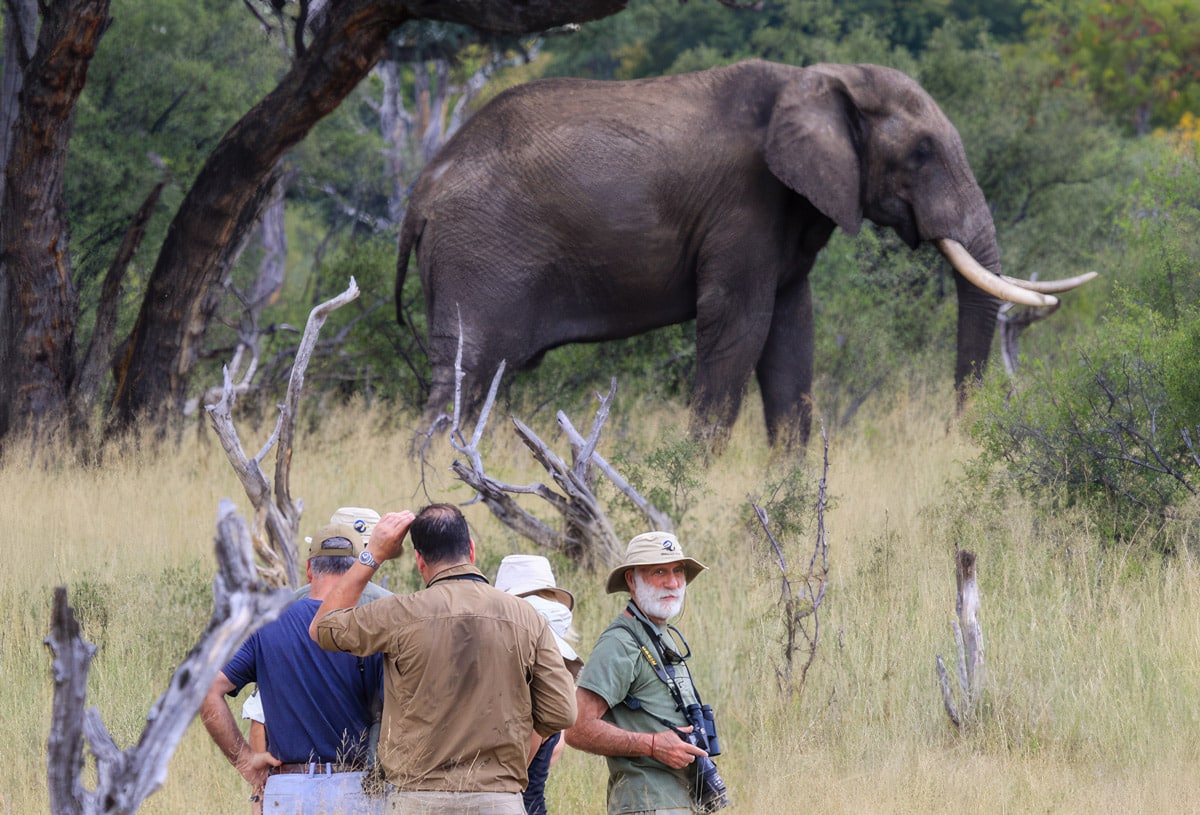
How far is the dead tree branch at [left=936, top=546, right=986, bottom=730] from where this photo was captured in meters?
6.54

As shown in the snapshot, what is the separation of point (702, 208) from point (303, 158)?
8.44m

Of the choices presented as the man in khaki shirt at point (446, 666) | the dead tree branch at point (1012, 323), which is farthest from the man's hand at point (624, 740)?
the dead tree branch at point (1012, 323)

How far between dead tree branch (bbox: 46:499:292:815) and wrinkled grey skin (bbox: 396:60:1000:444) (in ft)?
27.1

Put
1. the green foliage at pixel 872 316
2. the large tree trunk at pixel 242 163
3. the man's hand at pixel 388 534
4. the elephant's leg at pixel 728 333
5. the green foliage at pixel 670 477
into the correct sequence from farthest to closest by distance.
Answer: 1. the green foliage at pixel 872 316
2. the elephant's leg at pixel 728 333
3. the large tree trunk at pixel 242 163
4. the green foliage at pixel 670 477
5. the man's hand at pixel 388 534

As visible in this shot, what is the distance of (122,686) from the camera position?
7.12 metres

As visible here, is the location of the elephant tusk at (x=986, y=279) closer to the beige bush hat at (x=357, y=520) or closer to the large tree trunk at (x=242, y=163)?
the large tree trunk at (x=242, y=163)

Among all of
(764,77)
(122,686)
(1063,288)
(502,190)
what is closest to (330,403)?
(502,190)

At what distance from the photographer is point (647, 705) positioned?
16.3ft

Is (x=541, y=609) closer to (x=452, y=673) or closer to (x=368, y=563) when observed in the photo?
(x=452, y=673)

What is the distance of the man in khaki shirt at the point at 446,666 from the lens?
175 inches

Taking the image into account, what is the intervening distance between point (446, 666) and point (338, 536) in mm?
607

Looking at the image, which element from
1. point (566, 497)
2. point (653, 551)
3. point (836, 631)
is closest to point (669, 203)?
point (566, 497)

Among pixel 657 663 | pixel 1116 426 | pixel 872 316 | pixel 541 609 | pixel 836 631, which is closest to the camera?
pixel 657 663

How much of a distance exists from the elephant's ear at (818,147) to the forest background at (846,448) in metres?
1.77
